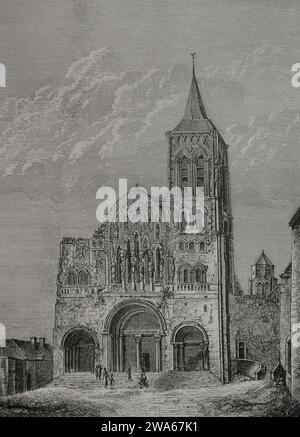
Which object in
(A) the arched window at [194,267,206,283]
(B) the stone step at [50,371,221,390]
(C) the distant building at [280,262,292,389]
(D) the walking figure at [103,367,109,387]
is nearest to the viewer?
(C) the distant building at [280,262,292,389]

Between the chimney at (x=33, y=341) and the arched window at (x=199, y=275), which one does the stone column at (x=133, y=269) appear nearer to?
the arched window at (x=199, y=275)

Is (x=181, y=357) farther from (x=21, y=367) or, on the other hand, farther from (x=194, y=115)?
(x=194, y=115)

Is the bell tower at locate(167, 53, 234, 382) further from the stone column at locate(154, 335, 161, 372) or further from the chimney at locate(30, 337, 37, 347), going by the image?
the chimney at locate(30, 337, 37, 347)

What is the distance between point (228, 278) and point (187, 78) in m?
2.97

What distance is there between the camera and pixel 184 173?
15703 millimetres

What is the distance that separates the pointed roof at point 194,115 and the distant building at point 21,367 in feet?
12.2

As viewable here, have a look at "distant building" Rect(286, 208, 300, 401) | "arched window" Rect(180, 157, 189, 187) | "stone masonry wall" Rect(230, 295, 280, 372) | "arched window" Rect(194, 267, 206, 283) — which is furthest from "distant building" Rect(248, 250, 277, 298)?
"arched window" Rect(180, 157, 189, 187)

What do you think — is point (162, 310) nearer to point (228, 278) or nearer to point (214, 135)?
point (228, 278)

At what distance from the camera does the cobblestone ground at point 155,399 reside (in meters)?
15.2

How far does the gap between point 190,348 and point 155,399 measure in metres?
0.88

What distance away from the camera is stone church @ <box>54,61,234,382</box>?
15492mm

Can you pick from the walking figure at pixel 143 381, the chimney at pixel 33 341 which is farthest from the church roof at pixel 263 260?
the chimney at pixel 33 341

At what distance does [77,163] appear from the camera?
15641 mm

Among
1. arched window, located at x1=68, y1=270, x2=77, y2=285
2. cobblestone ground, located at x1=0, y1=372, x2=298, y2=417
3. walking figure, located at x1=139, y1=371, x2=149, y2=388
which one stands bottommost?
cobblestone ground, located at x1=0, y1=372, x2=298, y2=417
